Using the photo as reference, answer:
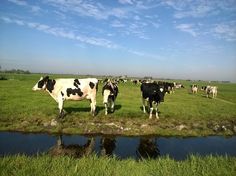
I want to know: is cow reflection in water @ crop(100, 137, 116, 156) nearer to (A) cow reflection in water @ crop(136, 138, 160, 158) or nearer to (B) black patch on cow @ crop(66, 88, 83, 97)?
(A) cow reflection in water @ crop(136, 138, 160, 158)

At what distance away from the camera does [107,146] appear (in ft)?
48.6

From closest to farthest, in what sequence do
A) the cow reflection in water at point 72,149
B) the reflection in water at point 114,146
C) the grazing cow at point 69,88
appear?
the cow reflection in water at point 72,149, the reflection in water at point 114,146, the grazing cow at point 69,88

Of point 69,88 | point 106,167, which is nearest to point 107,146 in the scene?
point 106,167

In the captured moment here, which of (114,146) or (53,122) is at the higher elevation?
(53,122)

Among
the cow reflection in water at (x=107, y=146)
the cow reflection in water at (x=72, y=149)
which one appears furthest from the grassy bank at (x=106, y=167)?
the cow reflection in water at (x=107, y=146)

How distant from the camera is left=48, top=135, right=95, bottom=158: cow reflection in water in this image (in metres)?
12.9

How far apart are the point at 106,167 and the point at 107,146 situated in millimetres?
5781

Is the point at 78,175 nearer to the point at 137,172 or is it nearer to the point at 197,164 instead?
the point at 137,172

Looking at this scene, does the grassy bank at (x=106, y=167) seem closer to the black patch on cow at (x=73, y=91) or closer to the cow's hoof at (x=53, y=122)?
the cow's hoof at (x=53, y=122)

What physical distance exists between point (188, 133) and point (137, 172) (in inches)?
436

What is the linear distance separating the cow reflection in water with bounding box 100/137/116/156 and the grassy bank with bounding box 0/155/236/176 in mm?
3821

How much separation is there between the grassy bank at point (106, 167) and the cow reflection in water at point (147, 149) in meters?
3.66

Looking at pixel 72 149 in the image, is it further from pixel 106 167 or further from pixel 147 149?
pixel 106 167

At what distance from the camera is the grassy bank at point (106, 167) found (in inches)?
324
